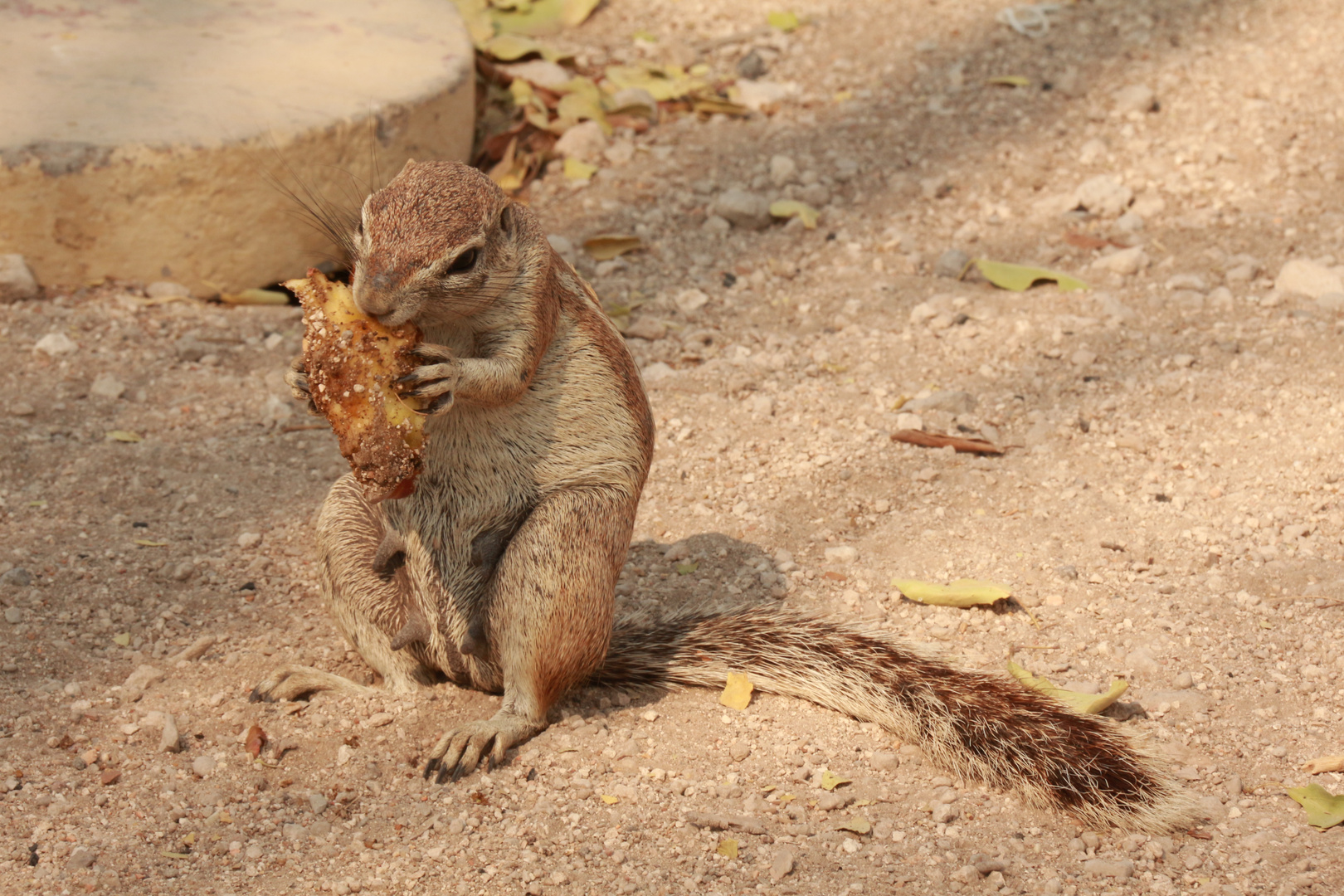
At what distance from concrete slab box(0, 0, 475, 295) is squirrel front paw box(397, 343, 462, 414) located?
2.04 metres

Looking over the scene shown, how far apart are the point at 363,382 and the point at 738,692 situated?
133 cm

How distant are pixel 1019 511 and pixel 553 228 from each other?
2.95 metres

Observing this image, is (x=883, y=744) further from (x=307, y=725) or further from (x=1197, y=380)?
(x=1197, y=380)

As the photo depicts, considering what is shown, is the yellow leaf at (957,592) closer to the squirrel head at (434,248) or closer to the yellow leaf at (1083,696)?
the yellow leaf at (1083,696)

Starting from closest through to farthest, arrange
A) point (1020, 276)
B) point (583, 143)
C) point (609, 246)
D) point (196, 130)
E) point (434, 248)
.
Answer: point (434, 248), point (196, 130), point (1020, 276), point (609, 246), point (583, 143)

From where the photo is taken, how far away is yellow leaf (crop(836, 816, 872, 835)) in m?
2.97

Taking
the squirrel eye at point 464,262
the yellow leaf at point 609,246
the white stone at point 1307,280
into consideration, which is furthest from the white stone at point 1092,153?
the squirrel eye at point 464,262

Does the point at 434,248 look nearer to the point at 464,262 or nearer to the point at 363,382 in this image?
the point at 464,262

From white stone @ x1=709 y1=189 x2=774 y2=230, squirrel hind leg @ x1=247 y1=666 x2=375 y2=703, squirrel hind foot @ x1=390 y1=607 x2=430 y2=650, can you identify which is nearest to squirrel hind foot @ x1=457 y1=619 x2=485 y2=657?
squirrel hind foot @ x1=390 y1=607 x2=430 y2=650

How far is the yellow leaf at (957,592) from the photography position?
378cm

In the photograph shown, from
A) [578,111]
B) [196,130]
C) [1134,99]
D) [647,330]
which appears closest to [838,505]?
[647,330]

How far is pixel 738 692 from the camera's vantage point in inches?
137

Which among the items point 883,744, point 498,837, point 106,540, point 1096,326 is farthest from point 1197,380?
point 106,540

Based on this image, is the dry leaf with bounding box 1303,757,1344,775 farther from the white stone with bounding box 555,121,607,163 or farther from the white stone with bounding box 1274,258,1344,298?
the white stone with bounding box 555,121,607,163
